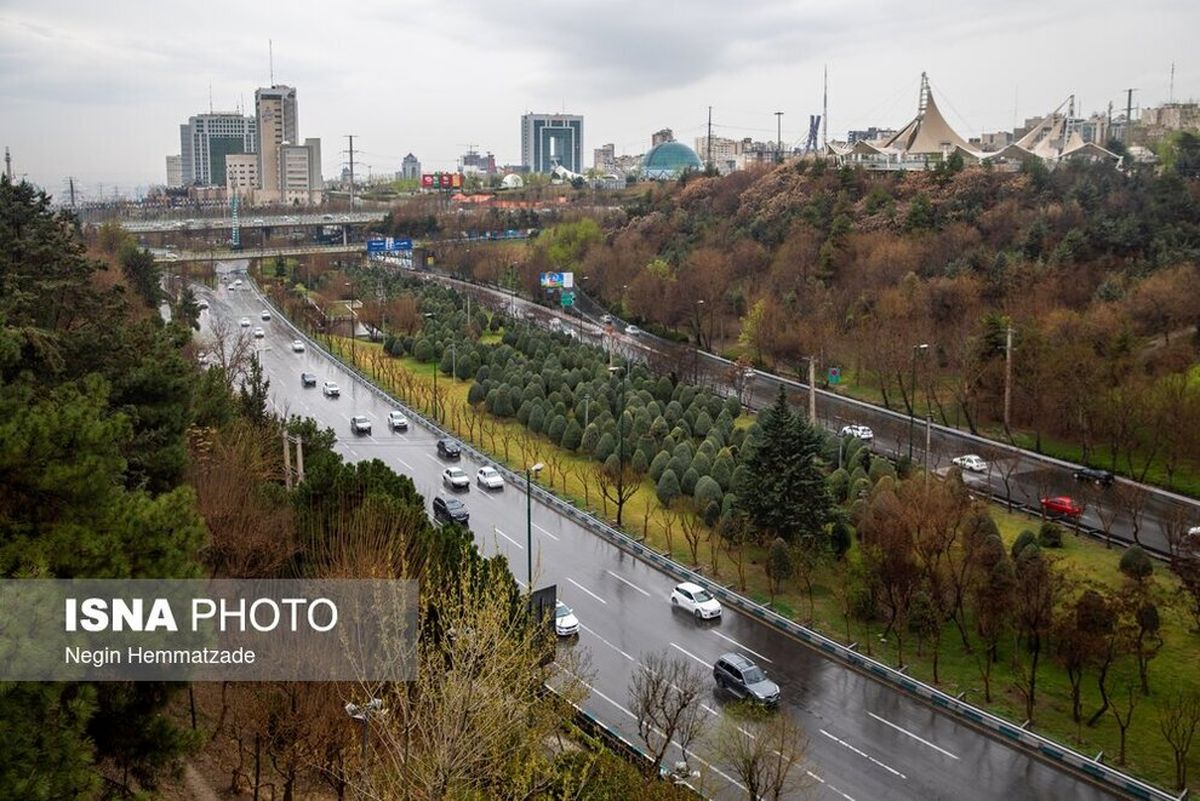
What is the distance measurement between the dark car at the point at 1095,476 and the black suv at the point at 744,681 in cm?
1410

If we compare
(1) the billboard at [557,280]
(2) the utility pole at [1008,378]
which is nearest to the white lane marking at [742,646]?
(2) the utility pole at [1008,378]

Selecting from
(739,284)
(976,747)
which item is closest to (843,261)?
(739,284)

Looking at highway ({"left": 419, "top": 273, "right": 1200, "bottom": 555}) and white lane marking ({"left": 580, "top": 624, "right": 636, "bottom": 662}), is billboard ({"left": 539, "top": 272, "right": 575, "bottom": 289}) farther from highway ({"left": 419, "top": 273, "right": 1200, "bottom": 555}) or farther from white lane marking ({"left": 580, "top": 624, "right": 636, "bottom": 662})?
white lane marking ({"left": 580, "top": 624, "right": 636, "bottom": 662})

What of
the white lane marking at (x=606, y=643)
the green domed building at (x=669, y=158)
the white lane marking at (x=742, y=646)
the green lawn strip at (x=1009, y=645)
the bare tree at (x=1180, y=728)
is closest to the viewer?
the bare tree at (x=1180, y=728)

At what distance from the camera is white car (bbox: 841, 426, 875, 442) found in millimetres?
28484

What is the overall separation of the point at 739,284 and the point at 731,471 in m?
27.1

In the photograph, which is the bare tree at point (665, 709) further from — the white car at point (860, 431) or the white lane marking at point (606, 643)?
the white car at point (860, 431)

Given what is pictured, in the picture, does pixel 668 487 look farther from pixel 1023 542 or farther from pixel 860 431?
pixel 1023 542

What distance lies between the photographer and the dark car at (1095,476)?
2577cm

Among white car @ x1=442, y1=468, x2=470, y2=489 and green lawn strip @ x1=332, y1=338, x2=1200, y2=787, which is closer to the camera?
green lawn strip @ x1=332, y1=338, x2=1200, y2=787

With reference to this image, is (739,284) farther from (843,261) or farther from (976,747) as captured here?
(976,747)

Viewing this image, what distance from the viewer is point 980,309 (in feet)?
122

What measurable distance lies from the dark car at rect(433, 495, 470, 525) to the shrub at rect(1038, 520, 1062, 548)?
12.1m

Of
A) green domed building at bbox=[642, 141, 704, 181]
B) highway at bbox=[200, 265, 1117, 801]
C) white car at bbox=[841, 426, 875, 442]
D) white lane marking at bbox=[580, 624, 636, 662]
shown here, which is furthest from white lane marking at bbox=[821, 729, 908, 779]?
green domed building at bbox=[642, 141, 704, 181]
